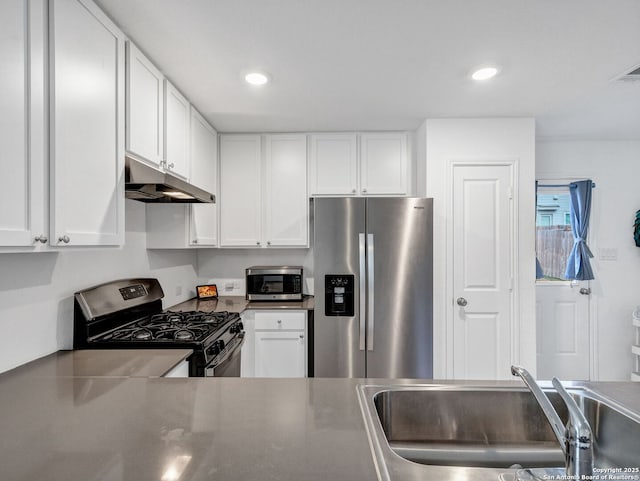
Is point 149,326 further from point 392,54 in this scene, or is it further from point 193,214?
point 392,54

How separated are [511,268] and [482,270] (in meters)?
0.23

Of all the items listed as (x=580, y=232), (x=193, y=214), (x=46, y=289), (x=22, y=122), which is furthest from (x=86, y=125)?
(x=580, y=232)

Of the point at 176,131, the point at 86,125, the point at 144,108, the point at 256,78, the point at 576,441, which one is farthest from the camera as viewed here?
the point at 176,131

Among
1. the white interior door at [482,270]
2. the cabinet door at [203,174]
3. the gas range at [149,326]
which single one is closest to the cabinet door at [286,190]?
the cabinet door at [203,174]

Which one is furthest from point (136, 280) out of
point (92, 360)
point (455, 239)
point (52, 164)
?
point (455, 239)

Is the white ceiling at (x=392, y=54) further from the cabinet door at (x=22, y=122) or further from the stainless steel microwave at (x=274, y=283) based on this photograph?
the stainless steel microwave at (x=274, y=283)

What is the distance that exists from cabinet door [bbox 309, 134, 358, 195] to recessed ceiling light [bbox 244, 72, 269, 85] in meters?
0.99

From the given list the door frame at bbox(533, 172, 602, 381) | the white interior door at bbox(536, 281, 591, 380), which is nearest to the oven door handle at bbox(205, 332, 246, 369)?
the white interior door at bbox(536, 281, 591, 380)

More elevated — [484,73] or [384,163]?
[484,73]

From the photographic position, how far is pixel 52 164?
1.09 meters

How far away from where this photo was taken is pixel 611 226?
10.6ft

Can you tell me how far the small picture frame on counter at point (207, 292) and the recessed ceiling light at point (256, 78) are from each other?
74.9 inches

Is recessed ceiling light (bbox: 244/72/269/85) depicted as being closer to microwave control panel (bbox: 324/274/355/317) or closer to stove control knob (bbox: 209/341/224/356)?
microwave control panel (bbox: 324/274/355/317)

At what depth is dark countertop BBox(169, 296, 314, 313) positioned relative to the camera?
8.63 feet
